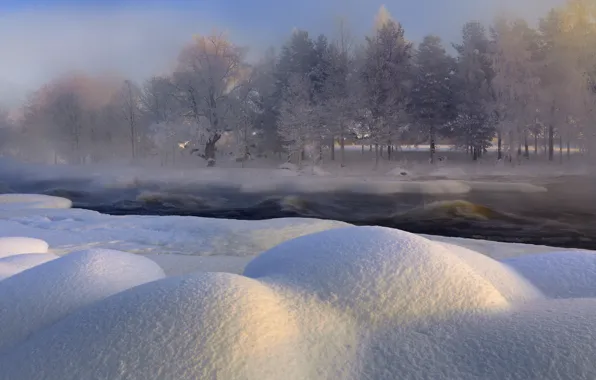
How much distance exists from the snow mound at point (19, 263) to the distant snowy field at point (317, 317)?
1.65 m

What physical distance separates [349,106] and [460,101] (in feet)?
23.6

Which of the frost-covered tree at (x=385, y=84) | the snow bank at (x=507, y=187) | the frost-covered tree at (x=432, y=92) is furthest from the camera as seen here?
the frost-covered tree at (x=432, y=92)

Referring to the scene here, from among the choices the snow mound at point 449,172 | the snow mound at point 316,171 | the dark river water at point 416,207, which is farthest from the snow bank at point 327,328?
the snow mound at point 316,171

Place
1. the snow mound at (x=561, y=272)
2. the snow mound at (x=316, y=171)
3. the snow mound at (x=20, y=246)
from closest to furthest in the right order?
the snow mound at (x=561, y=272) < the snow mound at (x=20, y=246) < the snow mound at (x=316, y=171)

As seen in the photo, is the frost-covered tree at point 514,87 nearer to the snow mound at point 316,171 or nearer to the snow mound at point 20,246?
the snow mound at point 316,171

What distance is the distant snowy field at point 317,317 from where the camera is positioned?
3189 millimetres

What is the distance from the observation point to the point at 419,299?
3908mm

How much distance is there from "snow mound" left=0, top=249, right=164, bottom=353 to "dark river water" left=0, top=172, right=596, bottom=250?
9409 millimetres

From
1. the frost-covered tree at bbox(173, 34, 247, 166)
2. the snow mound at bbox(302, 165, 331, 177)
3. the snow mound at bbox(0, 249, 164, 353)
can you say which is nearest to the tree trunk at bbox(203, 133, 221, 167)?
the frost-covered tree at bbox(173, 34, 247, 166)

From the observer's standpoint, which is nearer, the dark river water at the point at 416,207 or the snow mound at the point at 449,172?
the dark river water at the point at 416,207

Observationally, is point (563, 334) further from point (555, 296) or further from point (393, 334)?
point (555, 296)

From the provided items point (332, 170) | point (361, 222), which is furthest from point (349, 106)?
point (361, 222)

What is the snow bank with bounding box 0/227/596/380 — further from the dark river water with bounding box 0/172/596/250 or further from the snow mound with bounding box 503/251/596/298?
the dark river water with bounding box 0/172/596/250

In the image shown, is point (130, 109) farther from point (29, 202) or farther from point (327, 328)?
point (327, 328)
